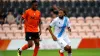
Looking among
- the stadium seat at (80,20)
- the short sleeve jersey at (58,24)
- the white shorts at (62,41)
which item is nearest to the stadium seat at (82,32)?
the stadium seat at (80,20)

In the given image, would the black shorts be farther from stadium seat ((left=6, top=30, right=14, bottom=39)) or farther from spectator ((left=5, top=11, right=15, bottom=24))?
spectator ((left=5, top=11, right=15, bottom=24))

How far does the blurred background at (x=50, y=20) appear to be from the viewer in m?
20.2

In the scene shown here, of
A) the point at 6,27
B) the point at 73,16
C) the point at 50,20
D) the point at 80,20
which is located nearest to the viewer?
the point at 6,27

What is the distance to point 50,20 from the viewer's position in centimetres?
2258

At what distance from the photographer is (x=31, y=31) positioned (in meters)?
12.9

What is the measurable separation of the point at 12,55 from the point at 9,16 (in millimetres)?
6621

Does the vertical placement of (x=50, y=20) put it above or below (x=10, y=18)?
below

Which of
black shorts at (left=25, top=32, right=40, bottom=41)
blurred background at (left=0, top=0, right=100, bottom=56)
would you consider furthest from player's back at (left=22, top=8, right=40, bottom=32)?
blurred background at (left=0, top=0, right=100, bottom=56)

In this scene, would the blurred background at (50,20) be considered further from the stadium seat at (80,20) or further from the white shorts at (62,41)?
the white shorts at (62,41)

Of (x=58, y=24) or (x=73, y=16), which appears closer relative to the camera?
(x=58, y=24)

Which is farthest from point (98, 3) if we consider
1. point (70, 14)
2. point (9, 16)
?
point (9, 16)

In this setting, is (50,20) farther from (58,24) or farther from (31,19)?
(58,24)

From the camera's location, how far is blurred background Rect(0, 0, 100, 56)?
20.2 m

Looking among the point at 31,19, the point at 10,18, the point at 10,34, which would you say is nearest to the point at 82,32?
the point at 10,34
